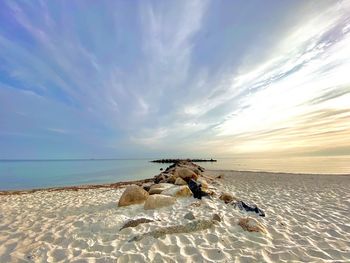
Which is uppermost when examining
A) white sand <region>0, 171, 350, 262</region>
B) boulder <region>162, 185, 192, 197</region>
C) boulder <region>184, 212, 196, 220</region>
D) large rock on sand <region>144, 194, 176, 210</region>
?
boulder <region>162, 185, 192, 197</region>

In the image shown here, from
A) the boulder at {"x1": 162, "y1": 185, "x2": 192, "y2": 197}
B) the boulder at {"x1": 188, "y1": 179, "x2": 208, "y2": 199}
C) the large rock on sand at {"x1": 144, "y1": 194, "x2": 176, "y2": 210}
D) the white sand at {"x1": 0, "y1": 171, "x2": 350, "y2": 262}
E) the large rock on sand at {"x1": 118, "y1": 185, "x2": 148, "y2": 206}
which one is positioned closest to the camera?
the white sand at {"x1": 0, "y1": 171, "x2": 350, "y2": 262}

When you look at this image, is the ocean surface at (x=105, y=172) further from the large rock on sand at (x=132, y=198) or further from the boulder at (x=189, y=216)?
the boulder at (x=189, y=216)

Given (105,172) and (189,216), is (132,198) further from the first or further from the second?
(105,172)

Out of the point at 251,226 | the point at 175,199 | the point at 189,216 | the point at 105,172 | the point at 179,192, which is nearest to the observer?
the point at 251,226

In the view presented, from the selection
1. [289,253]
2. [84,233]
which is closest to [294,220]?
[289,253]

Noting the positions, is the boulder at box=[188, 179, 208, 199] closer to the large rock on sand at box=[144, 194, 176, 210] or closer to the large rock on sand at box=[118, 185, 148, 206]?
the large rock on sand at box=[144, 194, 176, 210]

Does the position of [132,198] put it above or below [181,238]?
above

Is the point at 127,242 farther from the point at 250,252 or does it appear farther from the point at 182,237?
the point at 250,252

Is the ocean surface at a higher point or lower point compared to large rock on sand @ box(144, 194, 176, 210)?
higher

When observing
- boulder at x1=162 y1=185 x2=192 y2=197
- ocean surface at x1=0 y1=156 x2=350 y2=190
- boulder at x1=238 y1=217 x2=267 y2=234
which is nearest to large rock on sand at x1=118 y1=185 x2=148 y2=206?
boulder at x1=162 y1=185 x2=192 y2=197

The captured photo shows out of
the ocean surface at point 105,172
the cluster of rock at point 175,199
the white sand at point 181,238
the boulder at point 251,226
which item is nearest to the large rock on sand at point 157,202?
the cluster of rock at point 175,199

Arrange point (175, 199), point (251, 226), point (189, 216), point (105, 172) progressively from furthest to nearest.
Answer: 1. point (105, 172)
2. point (175, 199)
3. point (189, 216)
4. point (251, 226)

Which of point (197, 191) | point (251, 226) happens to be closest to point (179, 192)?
point (197, 191)

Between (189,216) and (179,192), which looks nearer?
(189,216)
